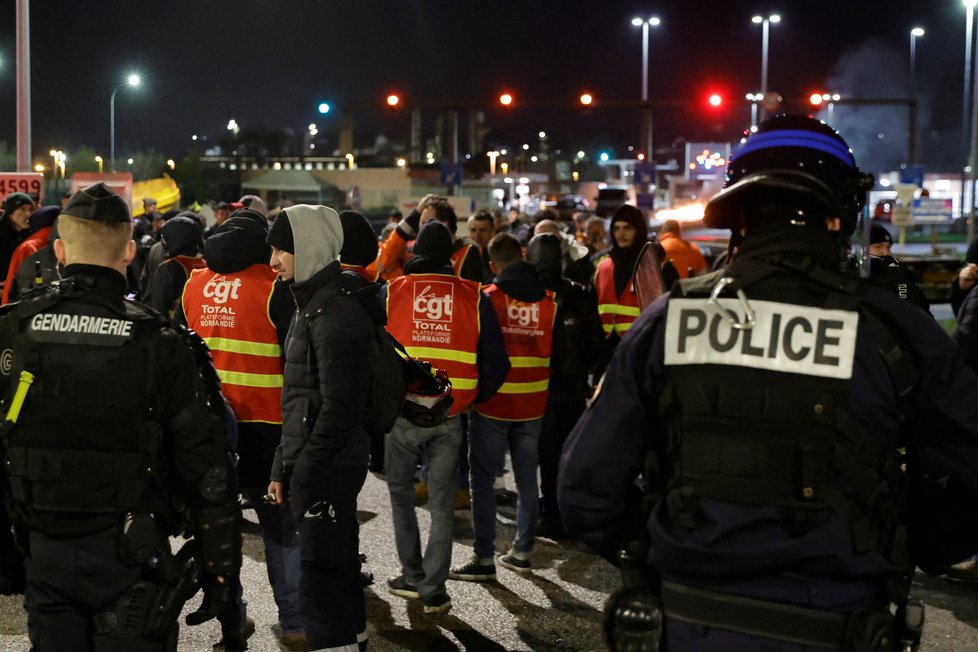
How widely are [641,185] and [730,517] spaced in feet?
82.0

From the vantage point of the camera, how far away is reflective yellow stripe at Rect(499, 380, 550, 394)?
7.53m

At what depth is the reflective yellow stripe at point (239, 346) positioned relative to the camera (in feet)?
20.1

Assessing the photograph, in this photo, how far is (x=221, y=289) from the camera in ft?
20.2

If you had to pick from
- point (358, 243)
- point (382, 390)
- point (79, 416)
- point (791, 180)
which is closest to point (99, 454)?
point (79, 416)

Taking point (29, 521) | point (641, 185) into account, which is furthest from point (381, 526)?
point (641, 185)

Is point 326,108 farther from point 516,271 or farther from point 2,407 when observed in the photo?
point 2,407

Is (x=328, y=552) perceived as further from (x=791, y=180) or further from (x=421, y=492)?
(x=421, y=492)

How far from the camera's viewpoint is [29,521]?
376 cm

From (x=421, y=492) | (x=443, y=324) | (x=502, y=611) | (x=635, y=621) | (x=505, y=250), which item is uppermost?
(x=505, y=250)

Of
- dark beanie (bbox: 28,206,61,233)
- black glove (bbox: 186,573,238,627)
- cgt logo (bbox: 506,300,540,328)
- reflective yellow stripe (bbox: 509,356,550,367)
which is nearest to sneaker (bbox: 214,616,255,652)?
black glove (bbox: 186,573,238,627)

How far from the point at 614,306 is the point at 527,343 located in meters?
1.54

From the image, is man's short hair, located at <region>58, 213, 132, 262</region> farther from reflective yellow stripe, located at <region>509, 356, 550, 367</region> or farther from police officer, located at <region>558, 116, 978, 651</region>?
reflective yellow stripe, located at <region>509, 356, 550, 367</region>

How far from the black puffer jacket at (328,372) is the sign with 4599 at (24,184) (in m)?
9.49

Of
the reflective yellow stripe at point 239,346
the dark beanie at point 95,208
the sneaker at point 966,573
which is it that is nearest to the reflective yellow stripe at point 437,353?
the reflective yellow stripe at point 239,346
